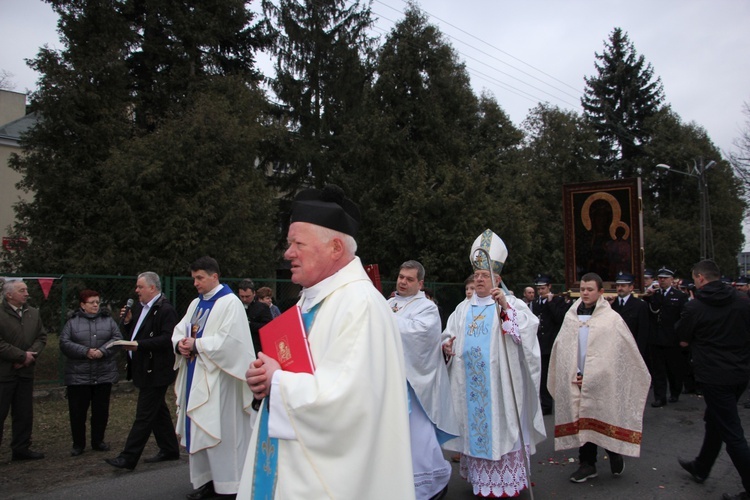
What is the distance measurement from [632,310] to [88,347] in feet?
25.0

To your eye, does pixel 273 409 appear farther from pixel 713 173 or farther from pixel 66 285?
pixel 713 173

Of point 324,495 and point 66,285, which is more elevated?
point 66,285

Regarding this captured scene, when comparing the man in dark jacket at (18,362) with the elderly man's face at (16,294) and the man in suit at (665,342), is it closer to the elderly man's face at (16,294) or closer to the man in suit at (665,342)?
the elderly man's face at (16,294)

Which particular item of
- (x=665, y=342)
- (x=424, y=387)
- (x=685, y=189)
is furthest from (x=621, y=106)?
(x=424, y=387)

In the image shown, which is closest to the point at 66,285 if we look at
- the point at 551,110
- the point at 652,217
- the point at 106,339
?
the point at 106,339

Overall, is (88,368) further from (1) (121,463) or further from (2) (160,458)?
(1) (121,463)

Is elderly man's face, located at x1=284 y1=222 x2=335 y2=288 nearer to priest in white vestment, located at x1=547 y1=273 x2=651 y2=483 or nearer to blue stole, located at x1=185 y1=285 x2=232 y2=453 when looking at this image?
blue stole, located at x1=185 y1=285 x2=232 y2=453

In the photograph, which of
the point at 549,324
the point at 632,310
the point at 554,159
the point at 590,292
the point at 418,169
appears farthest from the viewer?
the point at 554,159

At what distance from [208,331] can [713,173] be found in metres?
38.2

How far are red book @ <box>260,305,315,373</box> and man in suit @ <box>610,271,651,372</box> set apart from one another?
24.8 feet

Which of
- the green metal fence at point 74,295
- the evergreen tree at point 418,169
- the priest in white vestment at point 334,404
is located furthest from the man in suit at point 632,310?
the evergreen tree at point 418,169

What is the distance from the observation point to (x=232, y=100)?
15.1 meters

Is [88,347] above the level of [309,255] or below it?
below

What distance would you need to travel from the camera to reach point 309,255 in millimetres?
2500
